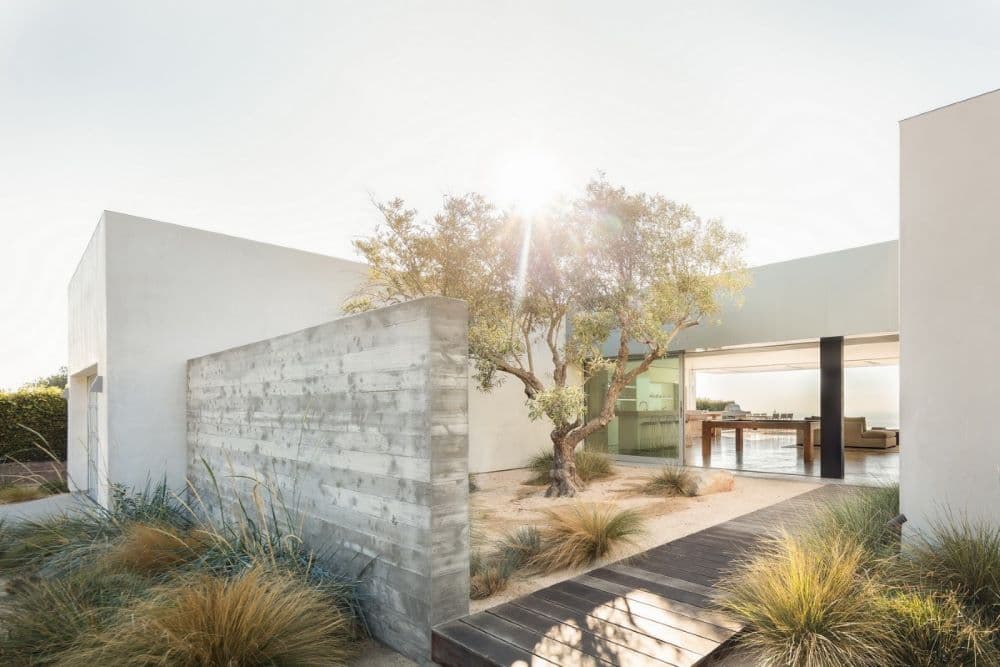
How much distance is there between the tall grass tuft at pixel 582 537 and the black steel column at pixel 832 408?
547 cm

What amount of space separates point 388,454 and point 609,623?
5.18 ft

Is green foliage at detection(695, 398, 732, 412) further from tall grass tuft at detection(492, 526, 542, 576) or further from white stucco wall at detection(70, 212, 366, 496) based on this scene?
tall grass tuft at detection(492, 526, 542, 576)

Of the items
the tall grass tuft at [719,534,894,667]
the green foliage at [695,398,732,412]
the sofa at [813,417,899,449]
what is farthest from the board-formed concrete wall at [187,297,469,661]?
the green foliage at [695,398,732,412]

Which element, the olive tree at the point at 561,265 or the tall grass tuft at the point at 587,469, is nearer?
the olive tree at the point at 561,265

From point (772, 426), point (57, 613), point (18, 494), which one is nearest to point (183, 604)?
point (57, 613)

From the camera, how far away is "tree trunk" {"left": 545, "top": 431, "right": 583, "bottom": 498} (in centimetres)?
814

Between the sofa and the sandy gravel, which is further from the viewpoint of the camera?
the sofa

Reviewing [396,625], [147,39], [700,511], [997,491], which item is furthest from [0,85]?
[997,491]

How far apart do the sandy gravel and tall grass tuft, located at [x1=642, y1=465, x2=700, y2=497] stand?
0.15m

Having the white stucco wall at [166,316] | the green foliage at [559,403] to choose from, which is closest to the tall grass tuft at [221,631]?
the white stucco wall at [166,316]

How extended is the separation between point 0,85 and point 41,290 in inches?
486

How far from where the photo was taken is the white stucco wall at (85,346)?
6.50m

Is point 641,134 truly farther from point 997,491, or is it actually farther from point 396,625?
point 396,625

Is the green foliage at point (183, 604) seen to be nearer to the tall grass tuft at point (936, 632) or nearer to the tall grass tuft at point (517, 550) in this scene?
the tall grass tuft at point (517, 550)
